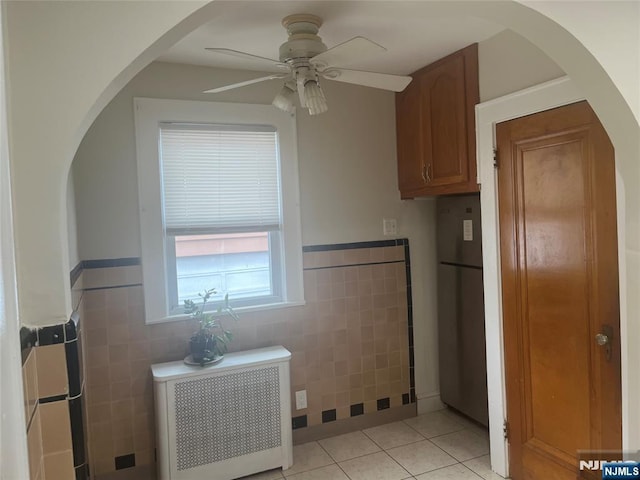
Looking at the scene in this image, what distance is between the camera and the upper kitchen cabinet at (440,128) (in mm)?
2600

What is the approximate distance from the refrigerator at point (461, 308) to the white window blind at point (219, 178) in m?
1.20

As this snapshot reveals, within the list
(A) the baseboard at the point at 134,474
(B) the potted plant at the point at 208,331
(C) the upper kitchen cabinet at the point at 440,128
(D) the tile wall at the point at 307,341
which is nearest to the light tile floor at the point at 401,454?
(D) the tile wall at the point at 307,341

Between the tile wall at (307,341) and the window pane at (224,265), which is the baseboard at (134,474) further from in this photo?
the window pane at (224,265)

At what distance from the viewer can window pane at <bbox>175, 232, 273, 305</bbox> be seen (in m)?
2.76

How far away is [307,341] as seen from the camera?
302 centimetres

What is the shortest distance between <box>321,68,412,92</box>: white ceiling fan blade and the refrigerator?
112 cm

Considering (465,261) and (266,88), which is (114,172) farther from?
(465,261)

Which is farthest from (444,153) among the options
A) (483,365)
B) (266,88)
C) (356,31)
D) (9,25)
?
(9,25)

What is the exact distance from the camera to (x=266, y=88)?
9.47 ft

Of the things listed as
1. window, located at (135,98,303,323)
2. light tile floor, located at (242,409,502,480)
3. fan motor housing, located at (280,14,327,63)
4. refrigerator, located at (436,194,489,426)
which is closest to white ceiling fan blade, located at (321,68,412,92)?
fan motor housing, located at (280,14,327,63)

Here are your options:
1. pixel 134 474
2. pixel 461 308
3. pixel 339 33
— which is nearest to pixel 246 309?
pixel 134 474

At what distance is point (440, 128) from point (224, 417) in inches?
83.9

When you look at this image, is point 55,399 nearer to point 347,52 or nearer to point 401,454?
point 347,52

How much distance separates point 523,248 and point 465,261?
714 millimetres
